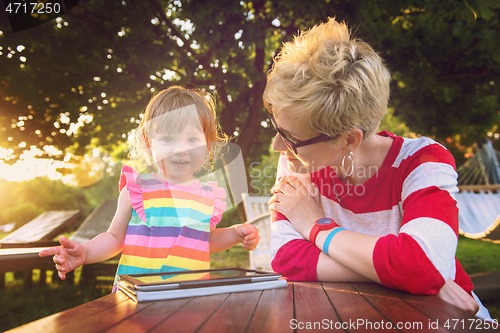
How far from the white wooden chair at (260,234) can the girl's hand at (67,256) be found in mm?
2081

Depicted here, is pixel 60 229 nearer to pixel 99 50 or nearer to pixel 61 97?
pixel 61 97

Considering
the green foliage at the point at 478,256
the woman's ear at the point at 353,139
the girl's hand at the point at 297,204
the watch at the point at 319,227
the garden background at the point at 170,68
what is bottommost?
the green foliage at the point at 478,256

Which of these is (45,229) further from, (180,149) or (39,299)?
(180,149)

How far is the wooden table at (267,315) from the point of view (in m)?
0.66

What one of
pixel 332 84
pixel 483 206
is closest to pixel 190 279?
pixel 332 84

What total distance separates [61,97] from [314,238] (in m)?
4.11

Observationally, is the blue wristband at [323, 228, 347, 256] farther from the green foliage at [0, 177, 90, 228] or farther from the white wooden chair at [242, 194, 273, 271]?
the green foliage at [0, 177, 90, 228]

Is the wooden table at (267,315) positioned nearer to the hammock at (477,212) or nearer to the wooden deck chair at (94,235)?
the wooden deck chair at (94,235)

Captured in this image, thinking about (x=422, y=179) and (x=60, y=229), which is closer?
(x=422, y=179)

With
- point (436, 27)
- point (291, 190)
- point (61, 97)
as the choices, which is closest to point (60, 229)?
point (61, 97)

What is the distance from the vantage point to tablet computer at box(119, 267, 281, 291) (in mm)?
871

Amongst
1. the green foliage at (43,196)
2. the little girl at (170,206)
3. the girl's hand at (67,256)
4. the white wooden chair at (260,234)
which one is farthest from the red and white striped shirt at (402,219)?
the green foliage at (43,196)

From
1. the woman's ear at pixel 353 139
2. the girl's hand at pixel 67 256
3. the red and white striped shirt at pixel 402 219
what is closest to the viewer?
the red and white striped shirt at pixel 402 219

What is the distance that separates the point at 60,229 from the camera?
4.86 metres
